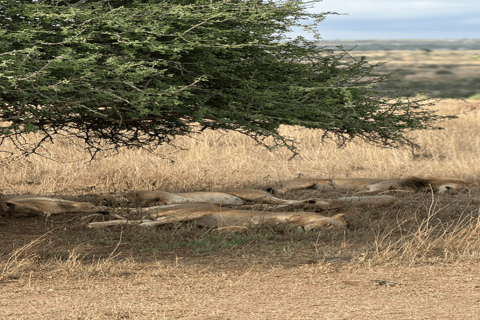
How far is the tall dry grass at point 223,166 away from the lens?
39.2 feet

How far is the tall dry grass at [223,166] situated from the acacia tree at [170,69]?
13.7 feet

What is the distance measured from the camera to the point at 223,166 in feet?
44.7

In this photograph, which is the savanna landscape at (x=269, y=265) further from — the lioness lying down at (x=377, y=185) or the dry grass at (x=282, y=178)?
the lioness lying down at (x=377, y=185)

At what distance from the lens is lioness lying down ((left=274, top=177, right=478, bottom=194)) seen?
414 inches

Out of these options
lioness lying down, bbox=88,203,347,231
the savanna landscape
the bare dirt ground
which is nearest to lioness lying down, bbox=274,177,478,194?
the savanna landscape

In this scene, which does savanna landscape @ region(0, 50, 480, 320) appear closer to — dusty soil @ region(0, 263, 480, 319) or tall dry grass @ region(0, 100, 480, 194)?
dusty soil @ region(0, 263, 480, 319)

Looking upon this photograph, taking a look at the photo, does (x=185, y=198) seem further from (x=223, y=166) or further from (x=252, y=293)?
(x=223, y=166)

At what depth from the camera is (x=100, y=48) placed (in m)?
6.01

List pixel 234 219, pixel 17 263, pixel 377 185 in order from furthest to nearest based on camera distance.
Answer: pixel 377 185, pixel 234 219, pixel 17 263

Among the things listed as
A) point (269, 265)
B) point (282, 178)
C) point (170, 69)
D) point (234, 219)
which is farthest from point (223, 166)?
point (269, 265)

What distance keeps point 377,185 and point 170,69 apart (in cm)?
509

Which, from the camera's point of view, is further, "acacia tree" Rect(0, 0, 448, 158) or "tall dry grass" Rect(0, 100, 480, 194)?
"tall dry grass" Rect(0, 100, 480, 194)

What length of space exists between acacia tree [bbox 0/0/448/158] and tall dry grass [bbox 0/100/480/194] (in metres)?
4.18

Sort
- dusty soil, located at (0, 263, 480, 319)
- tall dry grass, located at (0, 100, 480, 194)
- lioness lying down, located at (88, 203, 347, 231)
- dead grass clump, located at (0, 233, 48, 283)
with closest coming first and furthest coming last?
dusty soil, located at (0, 263, 480, 319), dead grass clump, located at (0, 233, 48, 283), lioness lying down, located at (88, 203, 347, 231), tall dry grass, located at (0, 100, 480, 194)
